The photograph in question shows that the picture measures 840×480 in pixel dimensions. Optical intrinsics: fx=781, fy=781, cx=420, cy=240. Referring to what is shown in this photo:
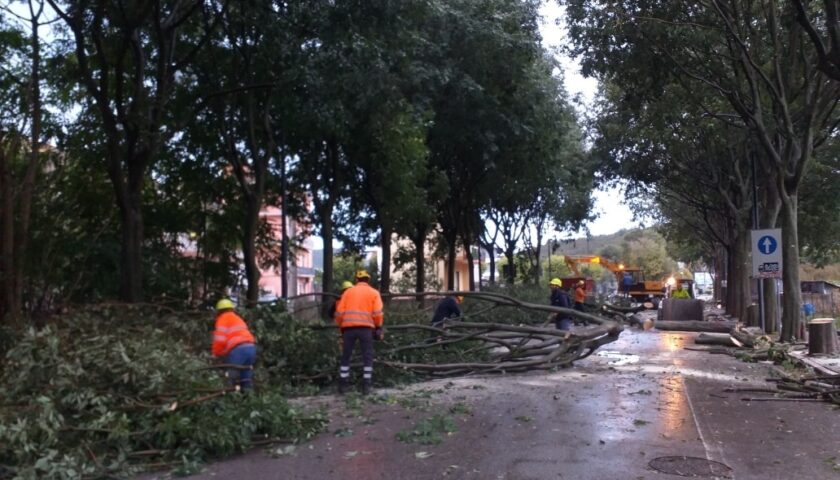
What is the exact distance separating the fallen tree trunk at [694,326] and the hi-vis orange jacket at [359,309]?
569 inches

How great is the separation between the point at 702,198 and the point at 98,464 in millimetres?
29228

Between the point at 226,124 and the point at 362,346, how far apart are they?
27.9ft

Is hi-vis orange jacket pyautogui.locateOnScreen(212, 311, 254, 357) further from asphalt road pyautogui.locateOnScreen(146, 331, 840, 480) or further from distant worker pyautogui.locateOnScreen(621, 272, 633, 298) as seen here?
distant worker pyautogui.locateOnScreen(621, 272, 633, 298)

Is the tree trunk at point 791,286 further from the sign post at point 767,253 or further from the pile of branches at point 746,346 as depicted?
the pile of branches at point 746,346

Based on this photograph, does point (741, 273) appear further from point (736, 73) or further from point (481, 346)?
point (481, 346)

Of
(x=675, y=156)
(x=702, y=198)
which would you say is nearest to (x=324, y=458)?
(x=675, y=156)

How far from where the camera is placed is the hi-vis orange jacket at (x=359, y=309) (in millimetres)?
10359

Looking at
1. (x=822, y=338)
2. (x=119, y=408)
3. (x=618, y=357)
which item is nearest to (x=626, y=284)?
(x=618, y=357)

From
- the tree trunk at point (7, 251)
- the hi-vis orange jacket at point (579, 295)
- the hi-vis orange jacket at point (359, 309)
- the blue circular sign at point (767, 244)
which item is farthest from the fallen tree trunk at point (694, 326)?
the tree trunk at point (7, 251)

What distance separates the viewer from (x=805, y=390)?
10.3m

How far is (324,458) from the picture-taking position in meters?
7.09

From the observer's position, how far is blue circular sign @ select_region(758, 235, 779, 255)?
17375 mm

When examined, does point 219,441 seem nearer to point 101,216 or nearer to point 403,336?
point 403,336

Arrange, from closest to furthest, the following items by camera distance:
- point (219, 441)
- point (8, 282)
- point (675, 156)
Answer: point (219, 441) → point (8, 282) → point (675, 156)
